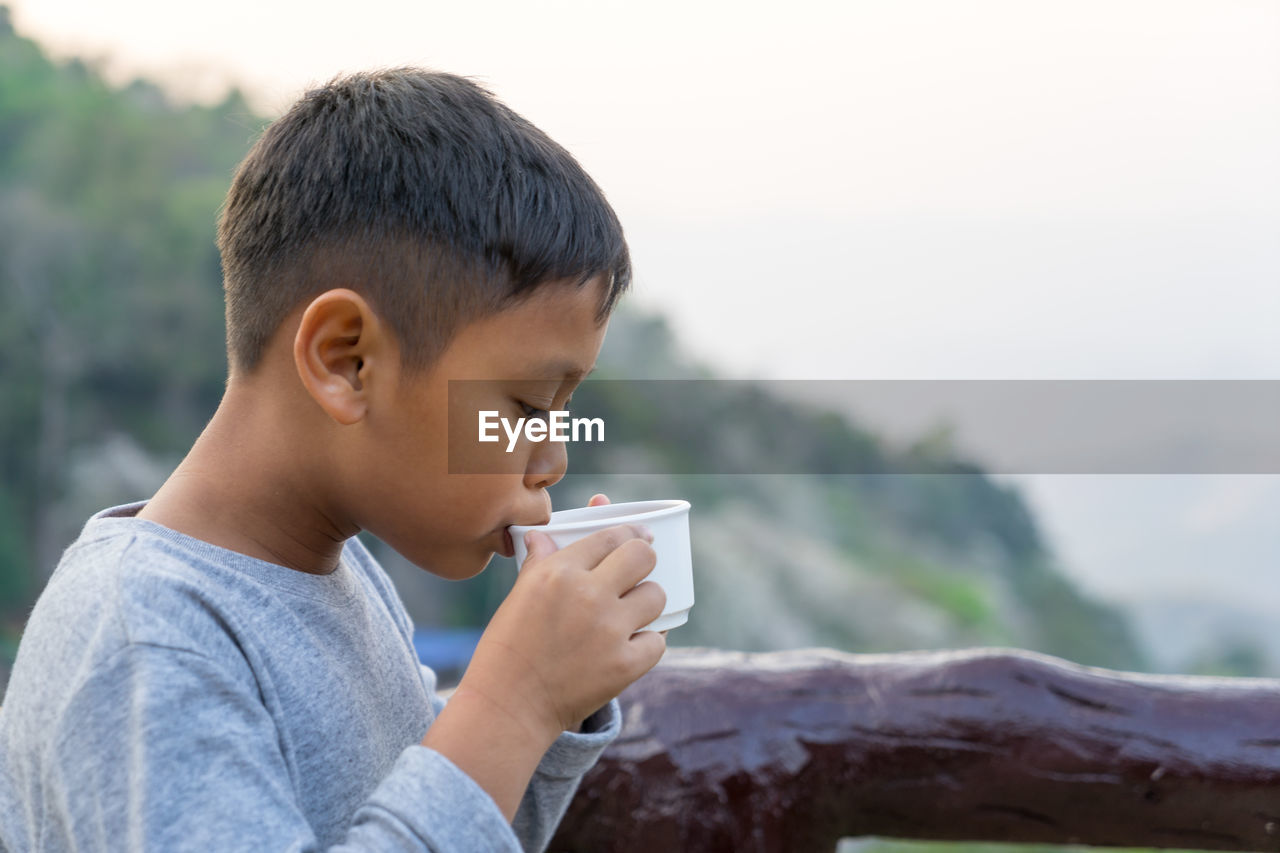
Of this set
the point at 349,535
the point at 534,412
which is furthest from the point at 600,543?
the point at 349,535

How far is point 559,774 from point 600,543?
1.08 ft

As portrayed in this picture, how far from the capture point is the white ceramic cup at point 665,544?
0.87m

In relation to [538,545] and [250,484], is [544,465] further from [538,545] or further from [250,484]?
[250,484]

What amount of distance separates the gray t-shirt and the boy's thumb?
18 centimetres

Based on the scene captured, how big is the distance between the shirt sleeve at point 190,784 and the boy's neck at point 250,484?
16 centimetres

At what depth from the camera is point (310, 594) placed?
2.91ft

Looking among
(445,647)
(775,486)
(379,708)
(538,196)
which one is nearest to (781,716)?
(379,708)

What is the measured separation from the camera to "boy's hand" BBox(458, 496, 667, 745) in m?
0.76

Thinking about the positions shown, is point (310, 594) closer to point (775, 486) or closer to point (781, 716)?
point (781, 716)

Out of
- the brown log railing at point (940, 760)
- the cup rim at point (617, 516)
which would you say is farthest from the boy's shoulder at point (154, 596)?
the brown log railing at point (940, 760)

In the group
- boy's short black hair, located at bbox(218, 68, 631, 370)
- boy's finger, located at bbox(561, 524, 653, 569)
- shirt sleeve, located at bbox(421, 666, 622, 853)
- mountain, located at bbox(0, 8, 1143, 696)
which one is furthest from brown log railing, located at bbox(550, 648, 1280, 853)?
mountain, located at bbox(0, 8, 1143, 696)

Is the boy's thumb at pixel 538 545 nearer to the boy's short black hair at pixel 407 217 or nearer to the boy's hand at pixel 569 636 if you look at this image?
the boy's hand at pixel 569 636

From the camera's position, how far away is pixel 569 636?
0.79 metres

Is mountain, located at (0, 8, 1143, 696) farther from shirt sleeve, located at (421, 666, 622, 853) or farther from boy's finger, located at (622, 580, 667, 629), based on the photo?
boy's finger, located at (622, 580, 667, 629)
